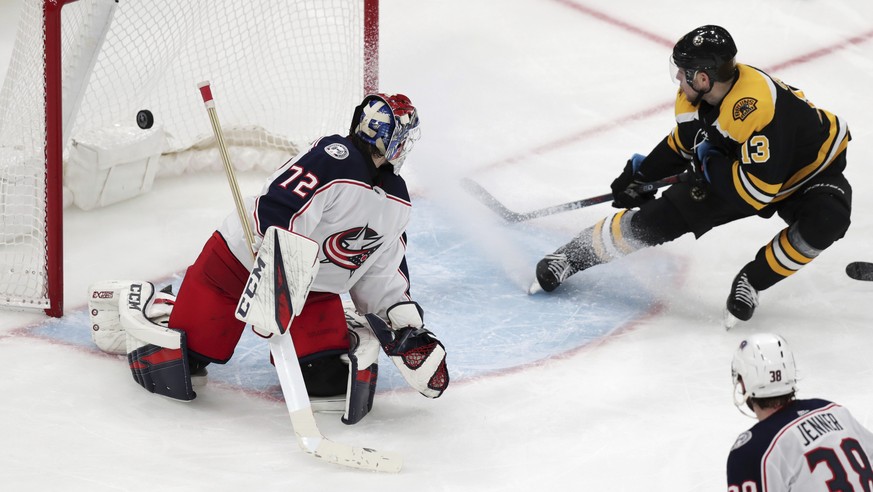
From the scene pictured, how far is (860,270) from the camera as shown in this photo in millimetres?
3551

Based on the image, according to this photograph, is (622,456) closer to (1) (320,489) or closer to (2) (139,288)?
(1) (320,489)

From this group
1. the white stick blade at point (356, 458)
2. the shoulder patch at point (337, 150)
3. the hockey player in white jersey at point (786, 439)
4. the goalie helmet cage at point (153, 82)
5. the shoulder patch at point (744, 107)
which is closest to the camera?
the hockey player in white jersey at point (786, 439)

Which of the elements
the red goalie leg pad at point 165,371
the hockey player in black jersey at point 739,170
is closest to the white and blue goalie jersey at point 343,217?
the red goalie leg pad at point 165,371

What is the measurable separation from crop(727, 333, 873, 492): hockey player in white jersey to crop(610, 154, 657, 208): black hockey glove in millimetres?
1683

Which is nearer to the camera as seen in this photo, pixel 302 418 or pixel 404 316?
pixel 302 418

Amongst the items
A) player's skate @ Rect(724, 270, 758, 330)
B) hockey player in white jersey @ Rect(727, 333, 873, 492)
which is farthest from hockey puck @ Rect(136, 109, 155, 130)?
hockey player in white jersey @ Rect(727, 333, 873, 492)

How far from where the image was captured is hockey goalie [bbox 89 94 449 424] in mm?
2615

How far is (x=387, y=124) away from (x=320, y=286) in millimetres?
452

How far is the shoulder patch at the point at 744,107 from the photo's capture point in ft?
10.1

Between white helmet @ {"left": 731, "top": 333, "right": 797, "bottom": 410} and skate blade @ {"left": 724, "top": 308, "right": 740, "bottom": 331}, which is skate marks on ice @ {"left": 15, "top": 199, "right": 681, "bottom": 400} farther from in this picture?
white helmet @ {"left": 731, "top": 333, "right": 797, "bottom": 410}

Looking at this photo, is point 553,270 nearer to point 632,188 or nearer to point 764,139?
point 632,188

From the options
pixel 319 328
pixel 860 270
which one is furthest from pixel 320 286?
pixel 860 270

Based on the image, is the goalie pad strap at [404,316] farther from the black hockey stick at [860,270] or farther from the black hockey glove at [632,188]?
the black hockey stick at [860,270]

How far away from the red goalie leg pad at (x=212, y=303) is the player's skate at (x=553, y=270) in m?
1.06
